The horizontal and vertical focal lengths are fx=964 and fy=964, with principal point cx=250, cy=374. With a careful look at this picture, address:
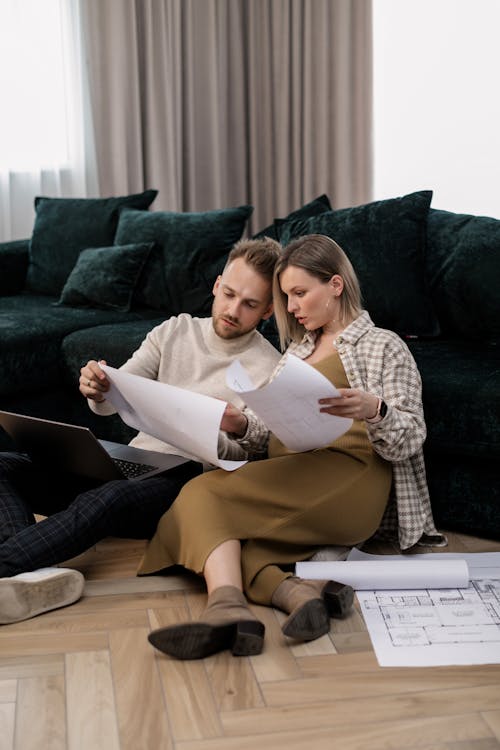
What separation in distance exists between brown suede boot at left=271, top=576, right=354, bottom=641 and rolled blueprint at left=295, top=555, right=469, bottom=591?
83mm

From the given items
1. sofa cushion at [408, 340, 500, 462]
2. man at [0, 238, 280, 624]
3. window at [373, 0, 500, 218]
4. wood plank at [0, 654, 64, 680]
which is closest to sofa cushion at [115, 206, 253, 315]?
man at [0, 238, 280, 624]

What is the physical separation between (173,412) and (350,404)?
34 centimetres

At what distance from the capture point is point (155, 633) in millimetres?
1593

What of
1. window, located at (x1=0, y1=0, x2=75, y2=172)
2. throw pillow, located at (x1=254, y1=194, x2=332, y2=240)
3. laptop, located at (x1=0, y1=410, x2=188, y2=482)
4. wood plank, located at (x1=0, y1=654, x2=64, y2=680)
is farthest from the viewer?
window, located at (x1=0, y1=0, x2=75, y2=172)

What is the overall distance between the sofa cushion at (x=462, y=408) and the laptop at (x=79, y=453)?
23.3 inches

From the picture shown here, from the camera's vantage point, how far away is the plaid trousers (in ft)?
6.16

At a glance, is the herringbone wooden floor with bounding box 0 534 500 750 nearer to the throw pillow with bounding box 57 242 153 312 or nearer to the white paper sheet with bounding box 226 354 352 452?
the white paper sheet with bounding box 226 354 352 452

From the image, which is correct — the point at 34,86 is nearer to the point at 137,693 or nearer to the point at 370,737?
the point at 137,693

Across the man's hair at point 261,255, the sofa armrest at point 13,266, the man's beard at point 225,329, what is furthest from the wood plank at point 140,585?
the sofa armrest at point 13,266

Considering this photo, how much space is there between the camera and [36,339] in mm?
2943

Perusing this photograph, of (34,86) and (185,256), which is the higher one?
(34,86)

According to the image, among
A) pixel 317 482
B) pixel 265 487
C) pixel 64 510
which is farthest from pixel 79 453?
pixel 317 482

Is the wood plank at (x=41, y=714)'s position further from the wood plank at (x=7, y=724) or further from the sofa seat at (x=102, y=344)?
the sofa seat at (x=102, y=344)

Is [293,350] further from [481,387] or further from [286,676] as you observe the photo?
[286,676]
